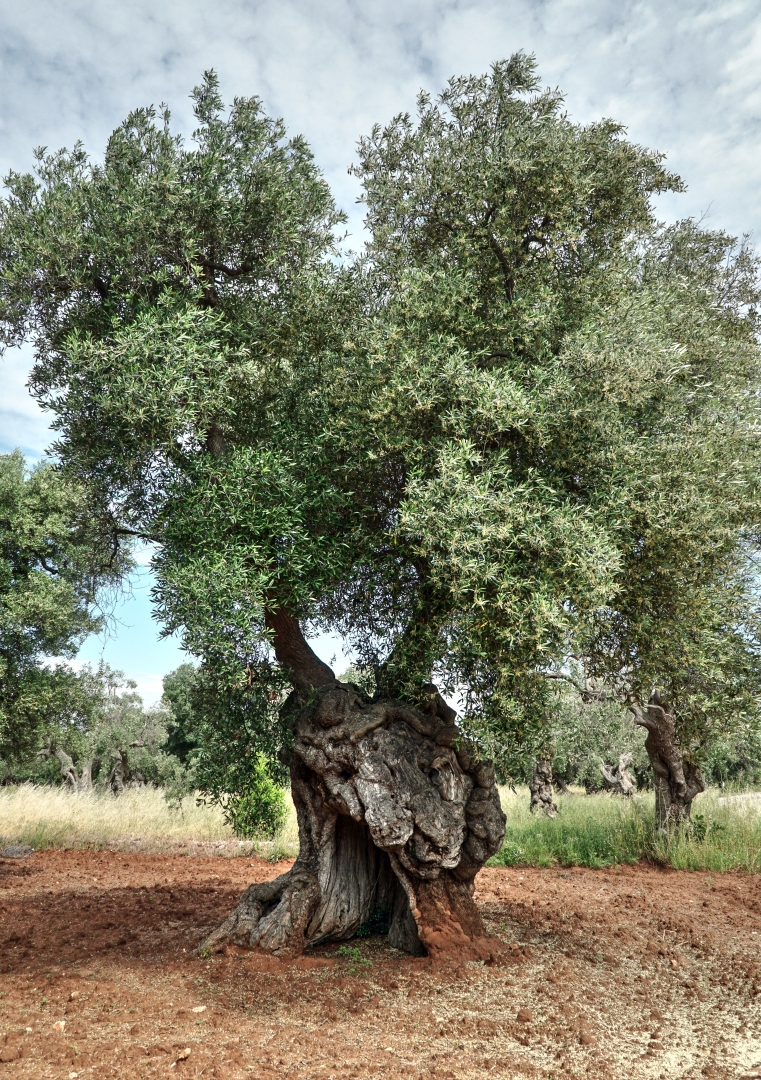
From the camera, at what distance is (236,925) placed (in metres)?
7.86

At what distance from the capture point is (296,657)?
8.25 meters

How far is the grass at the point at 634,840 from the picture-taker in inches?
545

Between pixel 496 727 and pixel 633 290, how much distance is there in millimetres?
5905

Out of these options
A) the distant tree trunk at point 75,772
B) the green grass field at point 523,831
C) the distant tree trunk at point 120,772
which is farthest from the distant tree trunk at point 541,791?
the distant tree trunk at point 120,772

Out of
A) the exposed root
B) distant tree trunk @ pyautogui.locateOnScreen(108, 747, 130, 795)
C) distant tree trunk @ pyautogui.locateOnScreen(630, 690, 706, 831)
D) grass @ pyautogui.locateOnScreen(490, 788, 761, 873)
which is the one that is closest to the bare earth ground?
the exposed root

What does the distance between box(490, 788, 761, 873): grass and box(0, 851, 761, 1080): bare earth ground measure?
321 cm

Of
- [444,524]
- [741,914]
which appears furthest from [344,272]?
[741,914]

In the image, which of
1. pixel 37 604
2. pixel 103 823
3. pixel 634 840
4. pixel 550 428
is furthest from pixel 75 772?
pixel 550 428

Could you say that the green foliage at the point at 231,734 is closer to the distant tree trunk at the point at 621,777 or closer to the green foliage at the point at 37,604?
the green foliage at the point at 37,604

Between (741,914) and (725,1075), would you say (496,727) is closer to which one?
(725,1075)

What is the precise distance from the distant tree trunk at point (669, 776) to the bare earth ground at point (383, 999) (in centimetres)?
378

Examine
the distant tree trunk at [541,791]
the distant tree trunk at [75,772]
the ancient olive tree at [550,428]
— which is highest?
the ancient olive tree at [550,428]

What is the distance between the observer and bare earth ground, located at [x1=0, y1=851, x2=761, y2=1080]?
5301 millimetres

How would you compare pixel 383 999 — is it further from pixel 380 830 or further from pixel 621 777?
pixel 621 777
